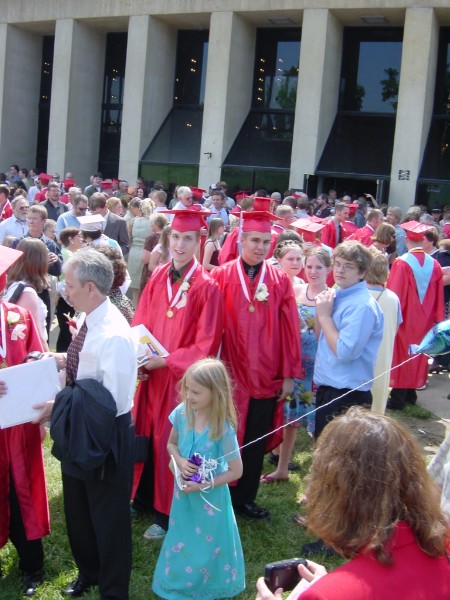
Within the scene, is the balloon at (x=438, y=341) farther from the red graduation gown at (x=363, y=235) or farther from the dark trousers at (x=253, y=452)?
the red graduation gown at (x=363, y=235)

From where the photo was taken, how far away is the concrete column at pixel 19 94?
80.5 feet

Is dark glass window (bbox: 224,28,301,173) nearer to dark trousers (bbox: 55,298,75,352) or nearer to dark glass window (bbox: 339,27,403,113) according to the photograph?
dark glass window (bbox: 339,27,403,113)

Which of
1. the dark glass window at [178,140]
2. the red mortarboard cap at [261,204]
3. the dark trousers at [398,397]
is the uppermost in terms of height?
the dark glass window at [178,140]

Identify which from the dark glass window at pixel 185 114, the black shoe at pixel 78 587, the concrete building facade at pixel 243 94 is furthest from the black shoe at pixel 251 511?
the dark glass window at pixel 185 114

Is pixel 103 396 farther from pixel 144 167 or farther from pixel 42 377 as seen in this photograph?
pixel 144 167

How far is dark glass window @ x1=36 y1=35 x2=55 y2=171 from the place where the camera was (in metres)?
26.1

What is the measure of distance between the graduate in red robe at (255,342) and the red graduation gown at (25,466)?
144 cm

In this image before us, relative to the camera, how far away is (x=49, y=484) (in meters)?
5.05

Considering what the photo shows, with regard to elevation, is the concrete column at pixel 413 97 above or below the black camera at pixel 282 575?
above

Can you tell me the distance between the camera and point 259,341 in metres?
4.65

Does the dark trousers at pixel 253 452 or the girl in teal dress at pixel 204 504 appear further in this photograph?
the dark trousers at pixel 253 452

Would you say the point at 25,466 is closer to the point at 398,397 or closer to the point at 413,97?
the point at 398,397

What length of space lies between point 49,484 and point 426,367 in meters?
4.29

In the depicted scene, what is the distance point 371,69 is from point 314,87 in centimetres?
292
